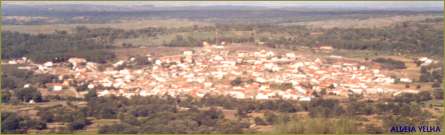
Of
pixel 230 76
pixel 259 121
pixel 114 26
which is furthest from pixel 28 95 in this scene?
pixel 114 26

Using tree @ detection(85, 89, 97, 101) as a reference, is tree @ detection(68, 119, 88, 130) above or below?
below

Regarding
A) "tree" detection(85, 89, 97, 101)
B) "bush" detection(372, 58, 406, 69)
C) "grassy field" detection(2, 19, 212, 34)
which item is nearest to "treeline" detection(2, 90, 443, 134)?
"tree" detection(85, 89, 97, 101)

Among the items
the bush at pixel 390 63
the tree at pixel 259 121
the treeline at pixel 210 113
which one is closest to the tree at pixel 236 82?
the treeline at pixel 210 113

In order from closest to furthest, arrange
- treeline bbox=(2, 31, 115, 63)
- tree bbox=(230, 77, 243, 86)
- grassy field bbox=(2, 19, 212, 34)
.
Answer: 1. tree bbox=(230, 77, 243, 86)
2. treeline bbox=(2, 31, 115, 63)
3. grassy field bbox=(2, 19, 212, 34)

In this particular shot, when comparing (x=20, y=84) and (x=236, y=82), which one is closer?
(x=20, y=84)

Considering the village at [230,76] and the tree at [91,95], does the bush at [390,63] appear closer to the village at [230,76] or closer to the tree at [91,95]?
the village at [230,76]

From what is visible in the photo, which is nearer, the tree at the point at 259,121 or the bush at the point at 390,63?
the tree at the point at 259,121

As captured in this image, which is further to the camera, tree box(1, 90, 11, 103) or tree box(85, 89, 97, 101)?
tree box(85, 89, 97, 101)

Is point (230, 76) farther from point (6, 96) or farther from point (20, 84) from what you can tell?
point (6, 96)

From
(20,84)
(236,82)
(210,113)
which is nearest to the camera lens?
(210,113)

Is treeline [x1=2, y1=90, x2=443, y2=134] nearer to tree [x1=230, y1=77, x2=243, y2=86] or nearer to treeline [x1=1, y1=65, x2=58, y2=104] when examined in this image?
treeline [x1=1, y1=65, x2=58, y2=104]
